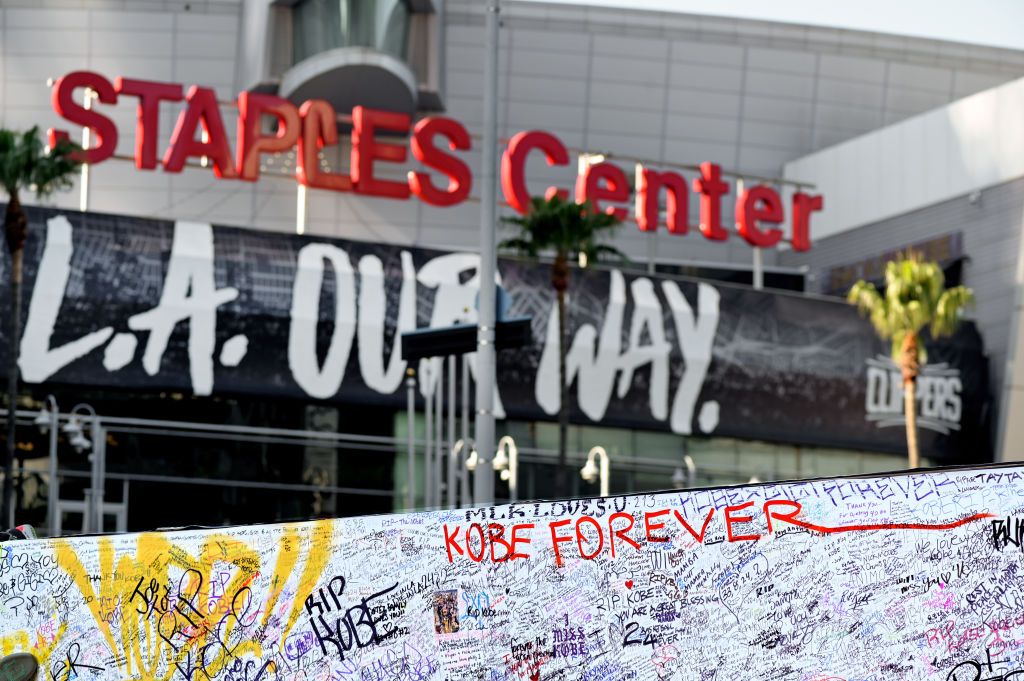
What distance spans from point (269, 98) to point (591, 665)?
1479 inches

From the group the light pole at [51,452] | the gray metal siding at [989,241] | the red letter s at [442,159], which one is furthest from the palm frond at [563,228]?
the gray metal siding at [989,241]

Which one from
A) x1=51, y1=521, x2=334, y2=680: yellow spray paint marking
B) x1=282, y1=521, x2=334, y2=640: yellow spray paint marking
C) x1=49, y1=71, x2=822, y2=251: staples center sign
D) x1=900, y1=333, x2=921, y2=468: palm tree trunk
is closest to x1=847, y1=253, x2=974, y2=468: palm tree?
x1=900, y1=333, x2=921, y2=468: palm tree trunk

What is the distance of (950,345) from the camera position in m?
48.5

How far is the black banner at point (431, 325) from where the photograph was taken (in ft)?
129

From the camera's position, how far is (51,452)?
36.7 metres

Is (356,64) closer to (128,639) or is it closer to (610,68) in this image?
(610,68)

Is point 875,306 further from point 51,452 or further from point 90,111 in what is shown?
Result: point 90,111

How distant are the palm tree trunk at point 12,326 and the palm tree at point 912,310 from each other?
22.7 m

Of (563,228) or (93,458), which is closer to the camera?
(93,458)

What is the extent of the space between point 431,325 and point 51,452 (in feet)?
33.9

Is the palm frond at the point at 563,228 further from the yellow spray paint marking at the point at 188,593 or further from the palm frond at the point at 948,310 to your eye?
the yellow spray paint marking at the point at 188,593

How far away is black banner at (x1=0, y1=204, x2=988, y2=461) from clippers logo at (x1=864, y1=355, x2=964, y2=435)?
60 mm

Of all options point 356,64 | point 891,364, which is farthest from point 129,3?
point 891,364

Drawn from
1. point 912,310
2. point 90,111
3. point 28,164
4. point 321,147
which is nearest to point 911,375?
point 912,310
